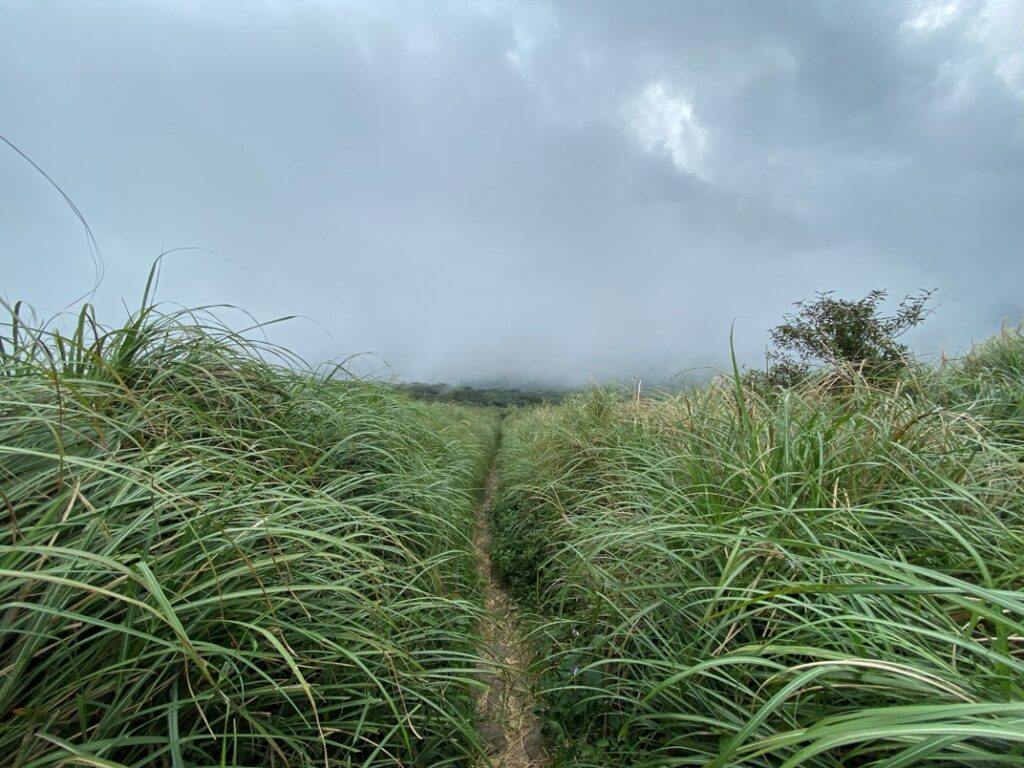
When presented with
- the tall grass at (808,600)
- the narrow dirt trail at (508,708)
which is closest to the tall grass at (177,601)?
the narrow dirt trail at (508,708)

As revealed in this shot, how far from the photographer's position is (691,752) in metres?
1.19

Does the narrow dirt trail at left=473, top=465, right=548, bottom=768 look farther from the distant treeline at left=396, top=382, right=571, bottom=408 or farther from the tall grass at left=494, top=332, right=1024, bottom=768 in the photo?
the distant treeline at left=396, top=382, right=571, bottom=408

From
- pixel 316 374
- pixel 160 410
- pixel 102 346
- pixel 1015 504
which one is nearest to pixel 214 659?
pixel 160 410

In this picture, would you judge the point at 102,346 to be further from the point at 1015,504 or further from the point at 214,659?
the point at 1015,504

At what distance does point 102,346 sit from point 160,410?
0.53 metres

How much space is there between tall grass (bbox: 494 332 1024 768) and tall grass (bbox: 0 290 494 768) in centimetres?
64

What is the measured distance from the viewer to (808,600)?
1217 millimetres

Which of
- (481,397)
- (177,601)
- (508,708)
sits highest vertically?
(481,397)

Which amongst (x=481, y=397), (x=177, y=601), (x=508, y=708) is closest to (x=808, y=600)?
(x=508, y=708)

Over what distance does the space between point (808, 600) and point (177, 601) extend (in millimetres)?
1802

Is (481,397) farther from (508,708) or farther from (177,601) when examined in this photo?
(177,601)

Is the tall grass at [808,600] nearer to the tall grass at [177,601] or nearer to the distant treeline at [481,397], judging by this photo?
the tall grass at [177,601]

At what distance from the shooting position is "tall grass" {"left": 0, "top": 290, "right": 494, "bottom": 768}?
0.87 m

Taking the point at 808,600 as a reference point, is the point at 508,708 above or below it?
below
